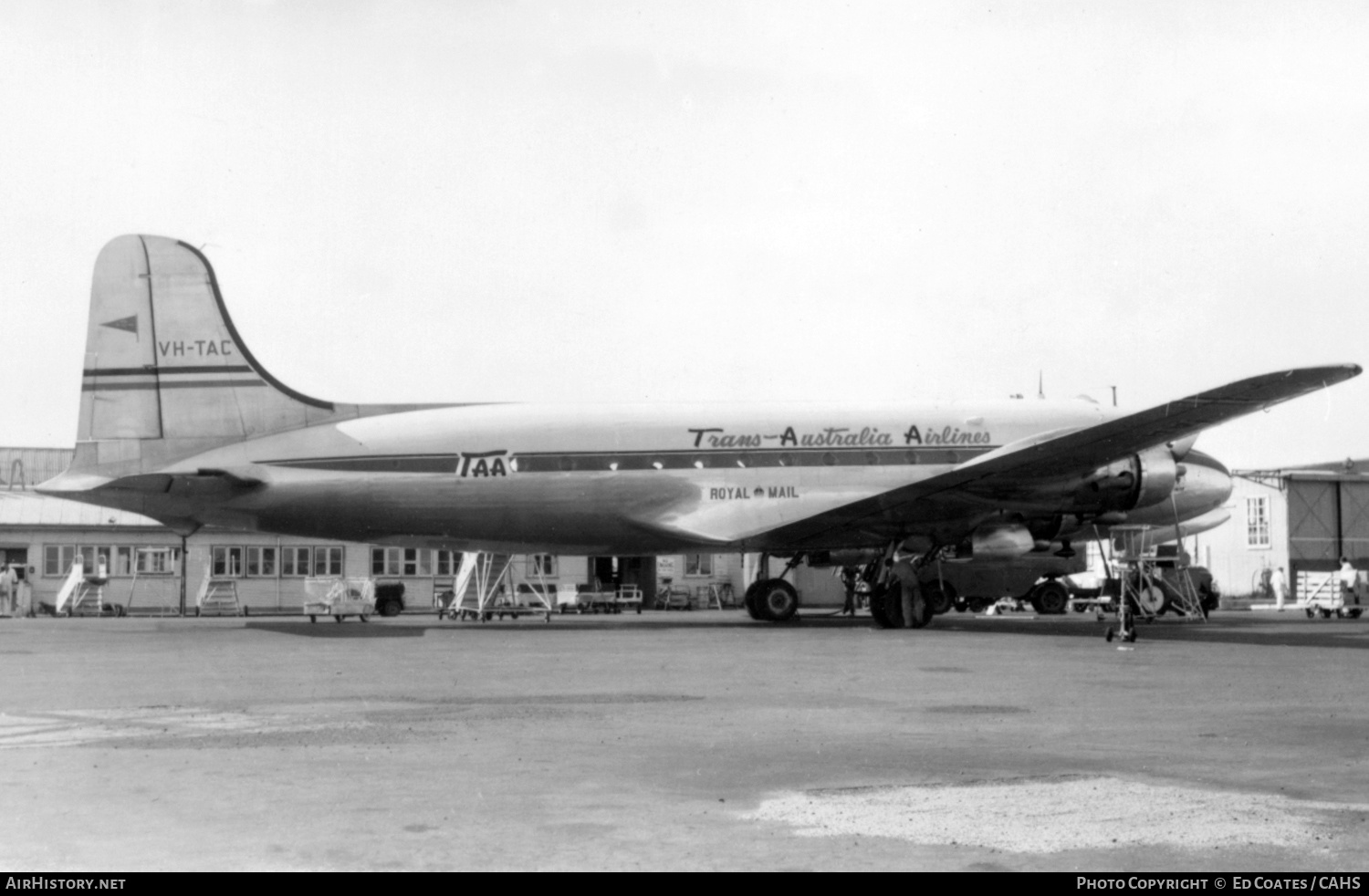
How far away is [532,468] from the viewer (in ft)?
A: 91.1

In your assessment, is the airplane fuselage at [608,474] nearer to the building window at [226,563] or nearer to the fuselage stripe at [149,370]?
the fuselage stripe at [149,370]

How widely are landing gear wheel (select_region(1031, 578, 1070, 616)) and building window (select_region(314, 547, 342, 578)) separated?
26.6m

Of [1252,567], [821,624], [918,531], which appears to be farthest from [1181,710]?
[1252,567]

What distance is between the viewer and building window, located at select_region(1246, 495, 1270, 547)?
198ft

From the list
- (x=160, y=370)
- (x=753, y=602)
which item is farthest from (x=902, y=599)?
(x=160, y=370)

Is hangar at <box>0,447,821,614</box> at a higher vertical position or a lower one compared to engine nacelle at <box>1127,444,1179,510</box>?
lower

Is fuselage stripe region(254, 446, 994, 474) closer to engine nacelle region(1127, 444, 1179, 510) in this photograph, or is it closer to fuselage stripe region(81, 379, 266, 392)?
fuselage stripe region(81, 379, 266, 392)

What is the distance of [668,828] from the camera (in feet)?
23.5

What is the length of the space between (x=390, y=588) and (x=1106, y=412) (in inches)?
1048

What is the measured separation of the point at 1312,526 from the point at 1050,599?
20639 millimetres

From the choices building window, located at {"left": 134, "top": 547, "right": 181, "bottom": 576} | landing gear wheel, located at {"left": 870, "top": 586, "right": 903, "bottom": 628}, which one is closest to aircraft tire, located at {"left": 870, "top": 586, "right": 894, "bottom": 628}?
landing gear wheel, located at {"left": 870, "top": 586, "right": 903, "bottom": 628}

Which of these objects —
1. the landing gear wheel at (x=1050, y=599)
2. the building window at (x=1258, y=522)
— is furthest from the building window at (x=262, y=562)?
the building window at (x=1258, y=522)

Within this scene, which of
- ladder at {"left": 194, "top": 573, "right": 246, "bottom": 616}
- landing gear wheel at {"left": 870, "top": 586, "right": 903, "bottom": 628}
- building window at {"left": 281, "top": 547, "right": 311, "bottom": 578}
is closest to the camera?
Answer: landing gear wheel at {"left": 870, "top": 586, "right": 903, "bottom": 628}
